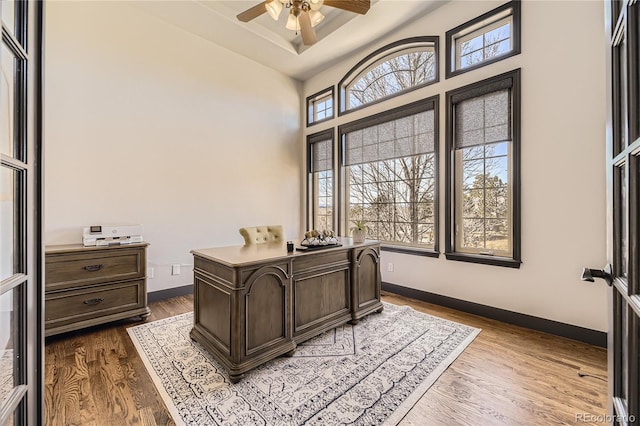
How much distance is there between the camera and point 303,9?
8.95 feet

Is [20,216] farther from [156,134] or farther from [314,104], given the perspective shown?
[314,104]

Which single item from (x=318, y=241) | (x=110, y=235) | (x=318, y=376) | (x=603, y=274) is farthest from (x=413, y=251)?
(x=110, y=235)

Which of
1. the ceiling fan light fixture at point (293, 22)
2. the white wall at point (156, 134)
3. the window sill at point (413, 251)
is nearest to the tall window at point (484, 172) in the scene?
the window sill at point (413, 251)

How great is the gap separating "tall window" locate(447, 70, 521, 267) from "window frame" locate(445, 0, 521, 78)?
0.22 m

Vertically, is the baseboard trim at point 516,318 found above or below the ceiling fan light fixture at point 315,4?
below

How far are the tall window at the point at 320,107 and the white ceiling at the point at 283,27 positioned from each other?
0.47 meters

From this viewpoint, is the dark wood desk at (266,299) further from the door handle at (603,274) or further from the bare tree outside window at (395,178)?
the door handle at (603,274)

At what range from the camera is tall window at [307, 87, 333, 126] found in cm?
490

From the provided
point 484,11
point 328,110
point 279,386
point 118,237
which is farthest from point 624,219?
point 328,110

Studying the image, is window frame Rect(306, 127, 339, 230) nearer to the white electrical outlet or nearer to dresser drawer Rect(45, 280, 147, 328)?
the white electrical outlet

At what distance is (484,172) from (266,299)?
2.61m

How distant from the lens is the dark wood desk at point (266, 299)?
77.8 inches

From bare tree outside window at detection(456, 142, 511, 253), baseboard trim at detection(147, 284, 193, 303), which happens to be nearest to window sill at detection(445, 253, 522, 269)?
bare tree outside window at detection(456, 142, 511, 253)

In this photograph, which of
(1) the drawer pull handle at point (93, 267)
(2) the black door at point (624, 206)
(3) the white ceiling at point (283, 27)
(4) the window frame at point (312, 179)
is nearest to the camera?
(2) the black door at point (624, 206)
